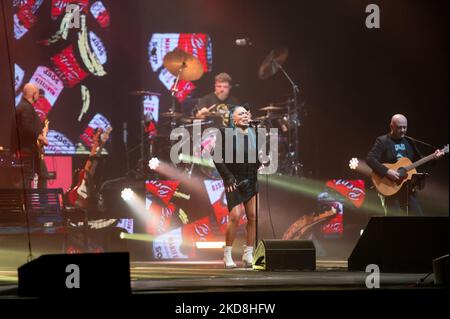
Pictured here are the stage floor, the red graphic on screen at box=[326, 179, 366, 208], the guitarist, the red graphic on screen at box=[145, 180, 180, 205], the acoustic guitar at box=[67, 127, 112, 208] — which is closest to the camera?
the stage floor

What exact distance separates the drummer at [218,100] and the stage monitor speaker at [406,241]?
582 centimetres

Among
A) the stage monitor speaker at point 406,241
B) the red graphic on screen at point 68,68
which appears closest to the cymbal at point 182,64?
the red graphic on screen at point 68,68

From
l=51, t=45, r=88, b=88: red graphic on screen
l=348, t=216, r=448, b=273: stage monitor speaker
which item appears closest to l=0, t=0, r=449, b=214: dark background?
l=51, t=45, r=88, b=88: red graphic on screen

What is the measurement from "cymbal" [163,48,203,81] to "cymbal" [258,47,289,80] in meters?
→ 1.21

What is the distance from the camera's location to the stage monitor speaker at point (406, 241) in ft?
27.5

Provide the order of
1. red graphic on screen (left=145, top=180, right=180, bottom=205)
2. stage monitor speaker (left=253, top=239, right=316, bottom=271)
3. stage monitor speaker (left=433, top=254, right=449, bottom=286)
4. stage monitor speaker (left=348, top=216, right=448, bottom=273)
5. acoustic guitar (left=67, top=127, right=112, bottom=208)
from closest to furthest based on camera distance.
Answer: stage monitor speaker (left=433, top=254, right=449, bottom=286), stage monitor speaker (left=348, top=216, right=448, bottom=273), stage monitor speaker (left=253, top=239, right=316, bottom=271), red graphic on screen (left=145, top=180, right=180, bottom=205), acoustic guitar (left=67, top=127, right=112, bottom=208)

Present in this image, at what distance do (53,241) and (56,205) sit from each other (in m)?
0.83

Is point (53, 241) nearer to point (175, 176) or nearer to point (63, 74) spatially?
point (175, 176)

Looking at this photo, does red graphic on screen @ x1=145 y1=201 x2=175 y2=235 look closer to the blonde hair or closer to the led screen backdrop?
the led screen backdrop

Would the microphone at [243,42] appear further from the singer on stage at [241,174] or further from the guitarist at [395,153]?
the singer on stage at [241,174]

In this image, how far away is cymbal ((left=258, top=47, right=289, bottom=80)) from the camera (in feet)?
46.4

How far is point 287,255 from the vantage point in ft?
29.4

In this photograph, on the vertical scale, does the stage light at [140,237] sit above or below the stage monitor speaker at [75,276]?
below

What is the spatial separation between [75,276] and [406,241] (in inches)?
152
